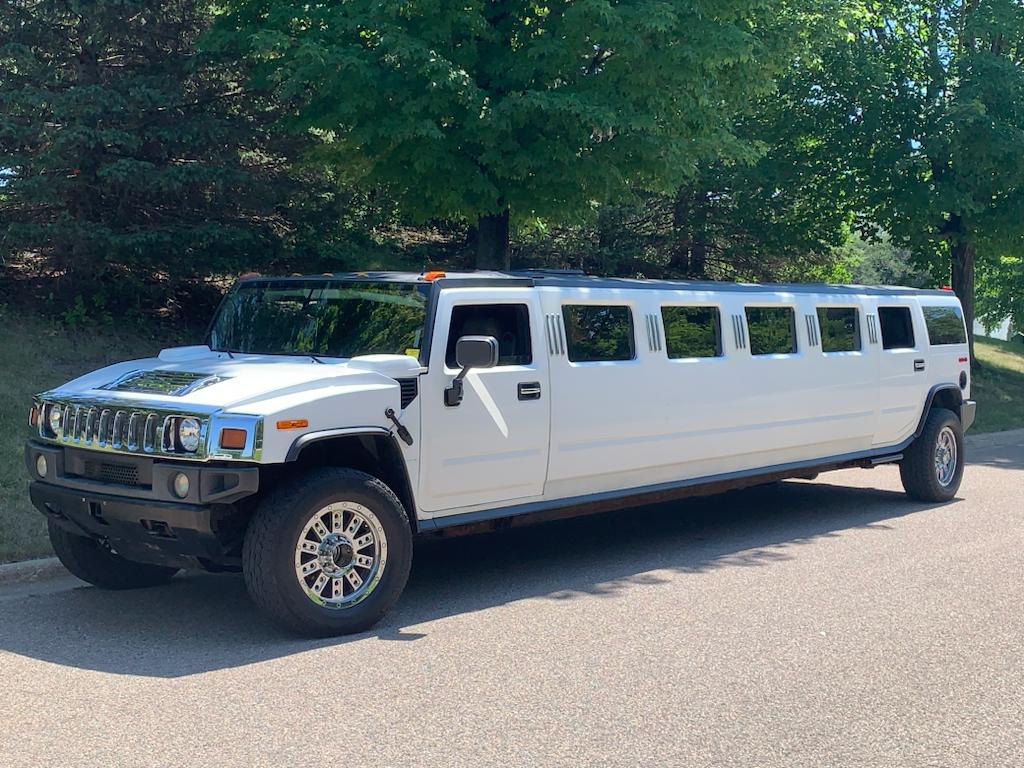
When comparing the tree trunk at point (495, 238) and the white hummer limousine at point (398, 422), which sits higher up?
the tree trunk at point (495, 238)

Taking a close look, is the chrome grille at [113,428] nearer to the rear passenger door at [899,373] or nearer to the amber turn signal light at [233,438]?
the amber turn signal light at [233,438]

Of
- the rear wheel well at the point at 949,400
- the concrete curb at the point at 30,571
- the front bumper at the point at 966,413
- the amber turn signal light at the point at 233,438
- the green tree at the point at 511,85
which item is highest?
the green tree at the point at 511,85

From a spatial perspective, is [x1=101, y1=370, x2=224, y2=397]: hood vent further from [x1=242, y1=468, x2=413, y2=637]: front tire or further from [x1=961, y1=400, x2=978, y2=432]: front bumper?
[x1=961, y1=400, x2=978, y2=432]: front bumper

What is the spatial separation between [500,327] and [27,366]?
318 inches

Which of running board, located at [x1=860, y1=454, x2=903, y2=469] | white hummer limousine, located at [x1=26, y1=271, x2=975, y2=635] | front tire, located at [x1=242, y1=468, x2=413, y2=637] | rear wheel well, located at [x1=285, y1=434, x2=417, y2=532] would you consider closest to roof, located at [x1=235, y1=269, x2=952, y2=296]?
white hummer limousine, located at [x1=26, y1=271, x2=975, y2=635]

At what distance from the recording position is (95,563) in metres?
7.07

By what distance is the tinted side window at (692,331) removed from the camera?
8438 millimetres

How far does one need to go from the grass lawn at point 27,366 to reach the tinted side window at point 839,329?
20.6 feet

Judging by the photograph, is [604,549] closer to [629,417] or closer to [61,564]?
[629,417]

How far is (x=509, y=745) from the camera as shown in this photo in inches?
181

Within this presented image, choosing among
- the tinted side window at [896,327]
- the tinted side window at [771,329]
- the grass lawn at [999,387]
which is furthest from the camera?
the grass lawn at [999,387]

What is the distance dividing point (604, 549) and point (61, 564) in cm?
375

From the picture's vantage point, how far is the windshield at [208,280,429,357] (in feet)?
23.0

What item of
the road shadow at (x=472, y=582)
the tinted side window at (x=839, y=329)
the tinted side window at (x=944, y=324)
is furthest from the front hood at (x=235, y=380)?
the tinted side window at (x=944, y=324)
